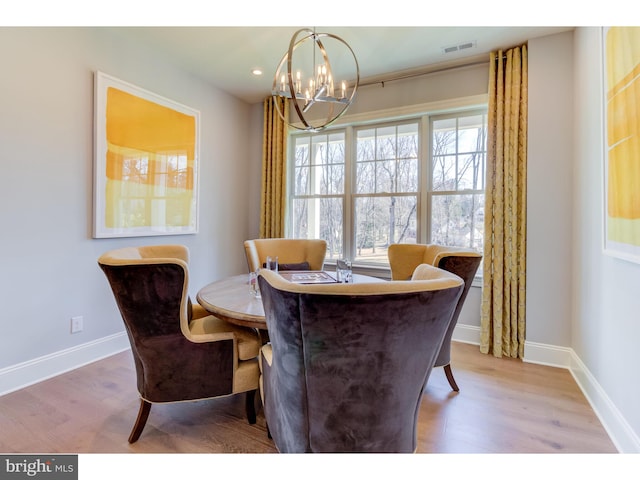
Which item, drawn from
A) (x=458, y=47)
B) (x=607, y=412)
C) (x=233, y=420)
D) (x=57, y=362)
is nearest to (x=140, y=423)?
(x=233, y=420)

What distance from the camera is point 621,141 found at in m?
1.62

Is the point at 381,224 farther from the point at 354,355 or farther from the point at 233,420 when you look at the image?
the point at 354,355

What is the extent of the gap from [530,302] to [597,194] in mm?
1068

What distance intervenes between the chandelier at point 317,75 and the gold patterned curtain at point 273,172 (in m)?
0.32

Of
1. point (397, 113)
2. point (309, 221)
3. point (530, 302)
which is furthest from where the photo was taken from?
point (309, 221)

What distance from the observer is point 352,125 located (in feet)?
11.9

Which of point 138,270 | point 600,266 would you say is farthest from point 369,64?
point 138,270

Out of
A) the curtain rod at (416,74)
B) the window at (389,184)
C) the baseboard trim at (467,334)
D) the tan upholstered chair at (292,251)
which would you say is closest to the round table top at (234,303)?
the tan upholstered chair at (292,251)

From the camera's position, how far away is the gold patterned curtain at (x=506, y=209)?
2670 millimetres

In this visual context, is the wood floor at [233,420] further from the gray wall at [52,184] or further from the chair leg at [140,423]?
the gray wall at [52,184]

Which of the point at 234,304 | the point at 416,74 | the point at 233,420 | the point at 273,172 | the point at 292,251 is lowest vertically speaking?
the point at 233,420

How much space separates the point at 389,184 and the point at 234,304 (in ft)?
7.96
